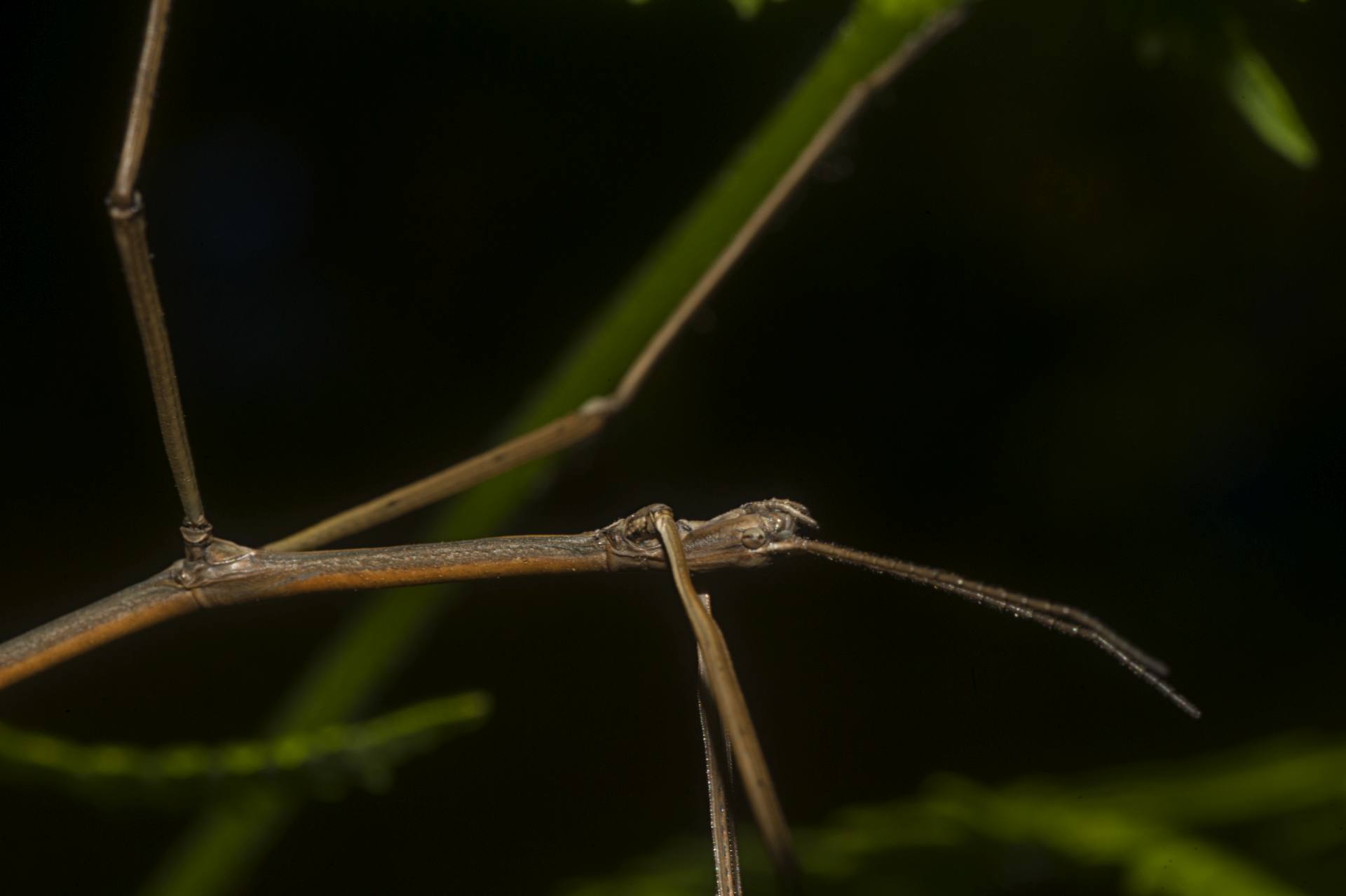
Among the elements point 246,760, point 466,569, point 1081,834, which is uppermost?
point 466,569

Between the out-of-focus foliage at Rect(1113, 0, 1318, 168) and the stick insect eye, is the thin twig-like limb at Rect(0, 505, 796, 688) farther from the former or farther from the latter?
the out-of-focus foliage at Rect(1113, 0, 1318, 168)

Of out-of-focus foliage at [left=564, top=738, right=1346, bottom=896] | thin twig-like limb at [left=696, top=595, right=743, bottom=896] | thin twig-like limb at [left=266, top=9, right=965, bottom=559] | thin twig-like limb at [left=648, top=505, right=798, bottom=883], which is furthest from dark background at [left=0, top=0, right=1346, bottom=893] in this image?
thin twig-like limb at [left=696, top=595, right=743, bottom=896]

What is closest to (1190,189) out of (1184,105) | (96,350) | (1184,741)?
(1184,105)

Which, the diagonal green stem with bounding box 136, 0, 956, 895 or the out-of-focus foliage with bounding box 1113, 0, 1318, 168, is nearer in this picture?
Result: the out-of-focus foliage with bounding box 1113, 0, 1318, 168

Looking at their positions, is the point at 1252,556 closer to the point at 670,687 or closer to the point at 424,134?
the point at 670,687

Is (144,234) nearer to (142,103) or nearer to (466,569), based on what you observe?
(142,103)

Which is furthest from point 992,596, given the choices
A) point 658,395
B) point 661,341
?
point 658,395

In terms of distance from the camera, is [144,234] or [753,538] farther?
[753,538]
